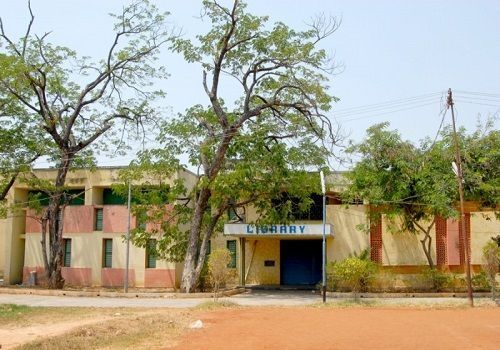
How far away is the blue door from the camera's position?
2947 centimetres

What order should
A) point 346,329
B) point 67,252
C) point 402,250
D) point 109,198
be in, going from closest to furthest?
point 346,329 → point 402,250 → point 67,252 → point 109,198

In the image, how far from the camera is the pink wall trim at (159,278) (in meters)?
27.9

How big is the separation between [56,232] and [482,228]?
18943 millimetres

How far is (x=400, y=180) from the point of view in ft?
80.0

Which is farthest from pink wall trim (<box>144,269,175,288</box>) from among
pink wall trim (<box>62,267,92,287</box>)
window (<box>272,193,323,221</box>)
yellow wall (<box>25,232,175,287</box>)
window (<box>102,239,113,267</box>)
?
window (<box>272,193,323,221</box>)

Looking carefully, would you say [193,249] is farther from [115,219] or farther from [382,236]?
[382,236]

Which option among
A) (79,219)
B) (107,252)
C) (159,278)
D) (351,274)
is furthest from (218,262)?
(79,219)

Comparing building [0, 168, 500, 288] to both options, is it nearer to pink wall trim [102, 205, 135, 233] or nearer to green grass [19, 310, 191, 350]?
pink wall trim [102, 205, 135, 233]

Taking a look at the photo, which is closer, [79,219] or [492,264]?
[492,264]

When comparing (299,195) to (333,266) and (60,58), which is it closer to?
(333,266)

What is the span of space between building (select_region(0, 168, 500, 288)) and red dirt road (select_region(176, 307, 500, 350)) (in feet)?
24.6

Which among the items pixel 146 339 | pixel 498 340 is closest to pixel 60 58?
pixel 146 339

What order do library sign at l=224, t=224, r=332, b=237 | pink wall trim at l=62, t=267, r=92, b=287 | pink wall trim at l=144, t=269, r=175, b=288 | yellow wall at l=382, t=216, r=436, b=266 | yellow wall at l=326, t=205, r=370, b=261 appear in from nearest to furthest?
1. library sign at l=224, t=224, r=332, b=237
2. yellow wall at l=382, t=216, r=436, b=266
3. yellow wall at l=326, t=205, r=370, b=261
4. pink wall trim at l=144, t=269, r=175, b=288
5. pink wall trim at l=62, t=267, r=92, b=287

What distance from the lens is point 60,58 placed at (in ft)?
86.9
